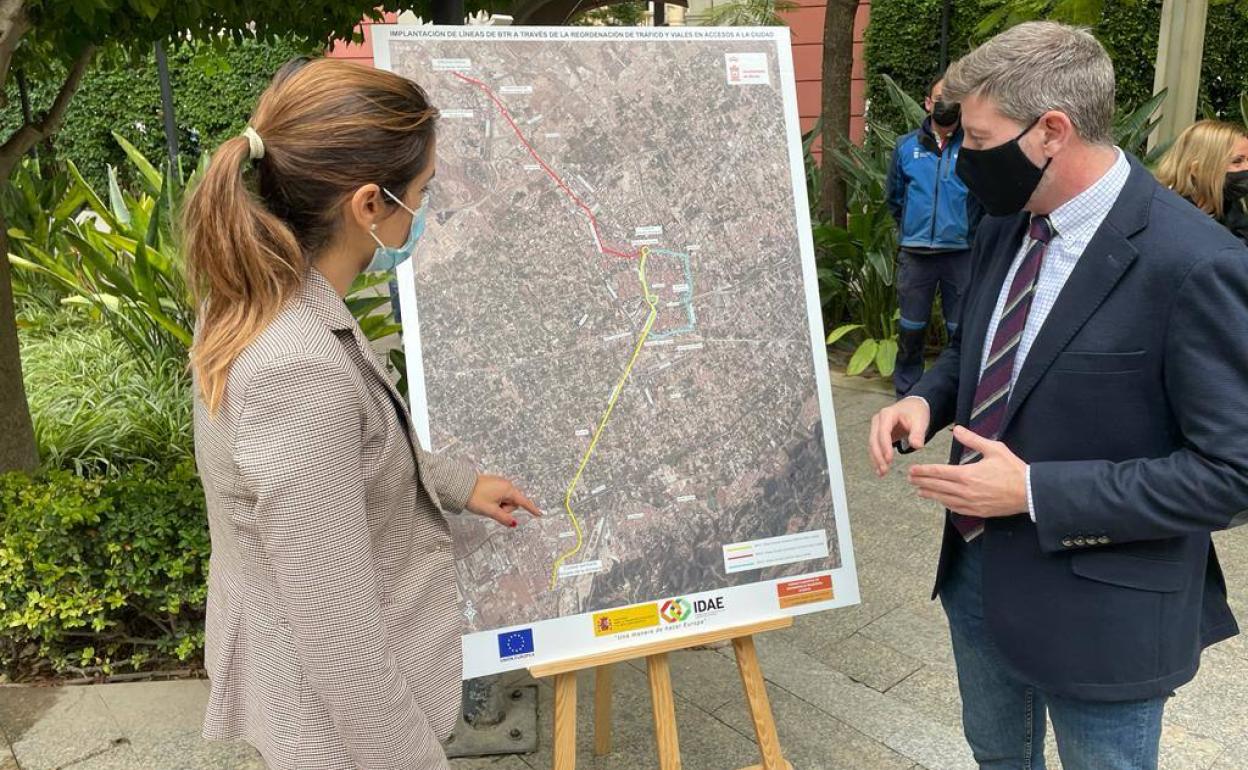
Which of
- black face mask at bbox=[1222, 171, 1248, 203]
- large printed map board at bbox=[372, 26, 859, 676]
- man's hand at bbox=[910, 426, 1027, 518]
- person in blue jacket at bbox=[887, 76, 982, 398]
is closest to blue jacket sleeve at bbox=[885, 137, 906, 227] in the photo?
person in blue jacket at bbox=[887, 76, 982, 398]

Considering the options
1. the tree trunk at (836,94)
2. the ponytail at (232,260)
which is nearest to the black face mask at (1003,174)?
the ponytail at (232,260)

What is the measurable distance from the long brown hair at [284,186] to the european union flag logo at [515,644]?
985 millimetres

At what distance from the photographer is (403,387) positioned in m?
4.11

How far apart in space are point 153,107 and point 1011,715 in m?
18.3

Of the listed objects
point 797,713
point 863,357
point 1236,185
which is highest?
point 1236,185

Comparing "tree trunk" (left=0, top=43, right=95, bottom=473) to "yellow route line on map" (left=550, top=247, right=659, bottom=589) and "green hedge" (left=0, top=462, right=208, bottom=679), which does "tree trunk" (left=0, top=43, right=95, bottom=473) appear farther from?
"yellow route line on map" (left=550, top=247, right=659, bottom=589)

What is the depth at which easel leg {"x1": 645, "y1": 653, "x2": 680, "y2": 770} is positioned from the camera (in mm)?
2150

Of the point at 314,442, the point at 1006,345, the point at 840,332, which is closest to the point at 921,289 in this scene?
the point at 840,332

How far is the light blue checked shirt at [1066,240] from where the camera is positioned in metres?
1.62

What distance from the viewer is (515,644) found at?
81.7 inches

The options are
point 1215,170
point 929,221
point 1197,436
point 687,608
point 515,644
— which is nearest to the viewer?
point 1197,436

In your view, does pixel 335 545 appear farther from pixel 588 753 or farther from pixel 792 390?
pixel 588 753

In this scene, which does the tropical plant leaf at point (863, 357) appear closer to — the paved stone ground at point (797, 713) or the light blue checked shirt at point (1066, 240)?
the paved stone ground at point (797, 713)

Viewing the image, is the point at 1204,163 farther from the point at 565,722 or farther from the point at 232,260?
the point at 232,260
